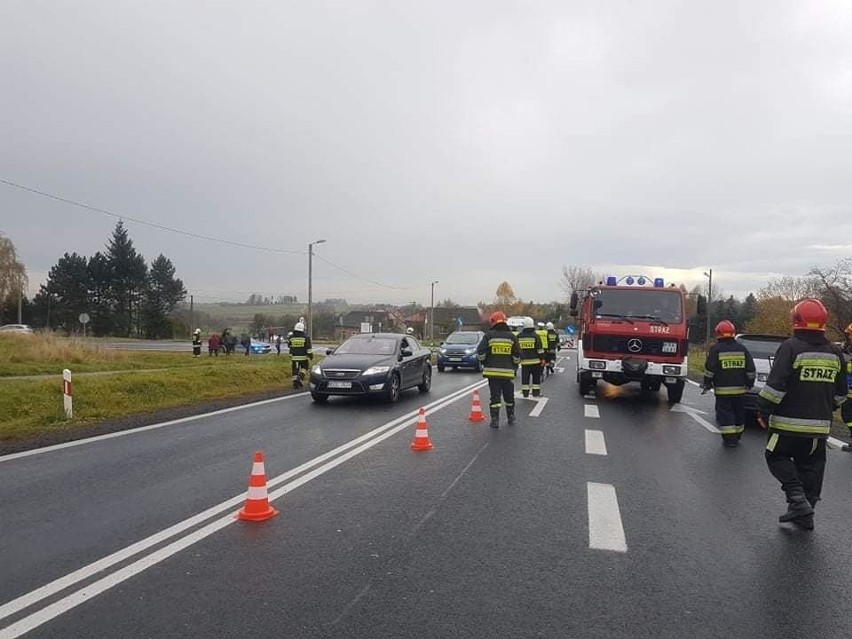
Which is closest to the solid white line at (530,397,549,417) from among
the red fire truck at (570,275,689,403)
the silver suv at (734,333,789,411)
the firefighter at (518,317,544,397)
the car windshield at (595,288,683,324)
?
the firefighter at (518,317,544,397)

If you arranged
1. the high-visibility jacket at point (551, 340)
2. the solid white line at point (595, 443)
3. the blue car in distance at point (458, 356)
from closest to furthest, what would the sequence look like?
1. the solid white line at point (595, 443)
2. the high-visibility jacket at point (551, 340)
3. the blue car in distance at point (458, 356)

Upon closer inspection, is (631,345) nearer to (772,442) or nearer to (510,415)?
(510,415)

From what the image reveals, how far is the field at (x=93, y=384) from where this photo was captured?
10.7m

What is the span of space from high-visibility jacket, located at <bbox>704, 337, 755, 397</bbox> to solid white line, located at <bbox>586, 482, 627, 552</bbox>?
410cm

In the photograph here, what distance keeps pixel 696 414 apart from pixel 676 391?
60.4 inches

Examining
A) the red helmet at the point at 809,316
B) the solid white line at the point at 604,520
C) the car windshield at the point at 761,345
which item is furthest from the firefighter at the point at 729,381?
the red helmet at the point at 809,316

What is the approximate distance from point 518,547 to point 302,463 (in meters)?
3.42

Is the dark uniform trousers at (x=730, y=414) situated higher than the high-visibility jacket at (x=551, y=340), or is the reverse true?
the high-visibility jacket at (x=551, y=340)

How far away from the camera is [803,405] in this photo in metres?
5.19

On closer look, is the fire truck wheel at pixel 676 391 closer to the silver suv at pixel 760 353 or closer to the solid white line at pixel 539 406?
the silver suv at pixel 760 353

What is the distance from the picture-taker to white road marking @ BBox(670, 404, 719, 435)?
11.0m

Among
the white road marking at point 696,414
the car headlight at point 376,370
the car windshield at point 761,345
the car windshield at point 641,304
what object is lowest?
the white road marking at point 696,414

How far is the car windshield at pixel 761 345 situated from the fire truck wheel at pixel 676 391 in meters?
1.85

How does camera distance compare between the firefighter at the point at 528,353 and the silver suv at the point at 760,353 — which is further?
the firefighter at the point at 528,353
